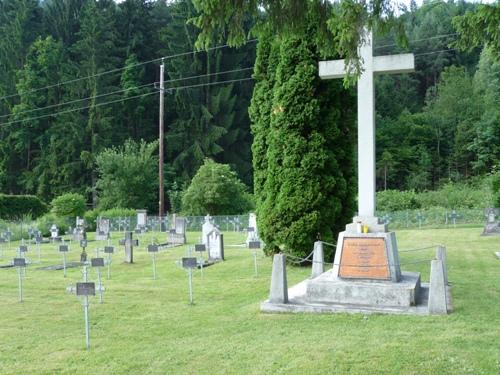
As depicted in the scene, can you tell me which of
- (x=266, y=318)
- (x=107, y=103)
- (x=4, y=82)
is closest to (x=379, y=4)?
(x=266, y=318)

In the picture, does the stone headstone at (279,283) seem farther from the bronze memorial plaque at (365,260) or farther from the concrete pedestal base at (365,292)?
the bronze memorial plaque at (365,260)

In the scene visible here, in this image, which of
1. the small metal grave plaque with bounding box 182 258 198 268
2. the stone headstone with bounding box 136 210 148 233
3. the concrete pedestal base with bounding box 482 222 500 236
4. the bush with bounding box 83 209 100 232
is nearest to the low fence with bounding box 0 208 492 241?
the stone headstone with bounding box 136 210 148 233

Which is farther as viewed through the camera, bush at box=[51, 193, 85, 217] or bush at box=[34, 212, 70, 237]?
bush at box=[51, 193, 85, 217]

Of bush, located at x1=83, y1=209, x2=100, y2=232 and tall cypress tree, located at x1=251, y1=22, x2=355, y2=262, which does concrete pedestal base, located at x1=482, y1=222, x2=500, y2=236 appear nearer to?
tall cypress tree, located at x1=251, y1=22, x2=355, y2=262

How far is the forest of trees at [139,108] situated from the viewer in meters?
49.2

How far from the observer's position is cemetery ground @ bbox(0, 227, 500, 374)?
6289mm

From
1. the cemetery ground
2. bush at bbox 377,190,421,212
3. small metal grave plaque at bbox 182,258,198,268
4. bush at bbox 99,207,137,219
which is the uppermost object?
bush at bbox 377,190,421,212

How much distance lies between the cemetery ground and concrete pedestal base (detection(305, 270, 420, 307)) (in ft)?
1.72

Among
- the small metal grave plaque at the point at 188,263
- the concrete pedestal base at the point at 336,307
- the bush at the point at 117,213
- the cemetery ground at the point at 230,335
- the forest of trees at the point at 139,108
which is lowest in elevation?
the cemetery ground at the point at 230,335

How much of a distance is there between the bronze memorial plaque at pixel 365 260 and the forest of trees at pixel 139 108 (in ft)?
123

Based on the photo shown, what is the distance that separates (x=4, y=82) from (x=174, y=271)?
46178 mm

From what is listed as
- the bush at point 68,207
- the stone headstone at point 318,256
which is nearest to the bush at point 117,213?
the bush at point 68,207

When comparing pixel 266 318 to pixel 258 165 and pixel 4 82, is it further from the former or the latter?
pixel 4 82

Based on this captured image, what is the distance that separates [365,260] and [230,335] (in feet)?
9.35
